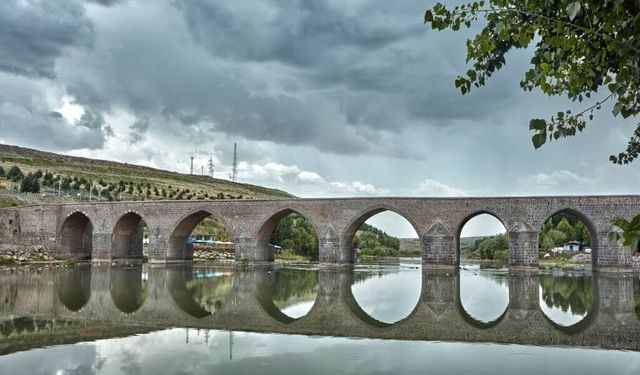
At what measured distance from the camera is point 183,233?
42.1 m

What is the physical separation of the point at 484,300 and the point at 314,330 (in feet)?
27.4

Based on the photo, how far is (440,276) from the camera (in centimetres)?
3089

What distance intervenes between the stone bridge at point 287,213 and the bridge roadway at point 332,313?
920cm

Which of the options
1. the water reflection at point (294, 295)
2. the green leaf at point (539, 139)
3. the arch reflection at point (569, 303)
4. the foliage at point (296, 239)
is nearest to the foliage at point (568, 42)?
the green leaf at point (539, 139)

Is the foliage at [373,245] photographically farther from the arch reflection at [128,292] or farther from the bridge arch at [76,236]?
the arch reflection at [128,292]

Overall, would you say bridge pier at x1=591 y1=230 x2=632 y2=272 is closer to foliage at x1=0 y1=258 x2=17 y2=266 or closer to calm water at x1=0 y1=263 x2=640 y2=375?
calm water at x1=0 y1=263 x2=640 y2=375

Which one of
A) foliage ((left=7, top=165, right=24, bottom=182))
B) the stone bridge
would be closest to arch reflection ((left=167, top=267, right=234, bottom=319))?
the stone bridge

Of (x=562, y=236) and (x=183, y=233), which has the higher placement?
(x=183, y=233)

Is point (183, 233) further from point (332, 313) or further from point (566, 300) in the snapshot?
point (566, 300)

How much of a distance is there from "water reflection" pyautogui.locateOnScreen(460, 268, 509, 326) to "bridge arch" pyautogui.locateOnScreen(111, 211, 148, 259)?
25613 millimetres

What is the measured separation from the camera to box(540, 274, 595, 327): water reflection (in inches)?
593

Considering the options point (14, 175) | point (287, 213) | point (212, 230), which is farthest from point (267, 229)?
point (14, 175)

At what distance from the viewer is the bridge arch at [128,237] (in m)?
42.0

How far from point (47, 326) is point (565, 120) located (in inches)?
480
